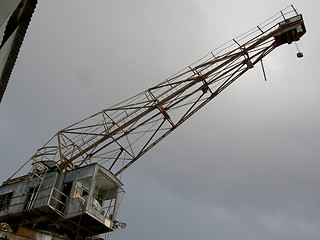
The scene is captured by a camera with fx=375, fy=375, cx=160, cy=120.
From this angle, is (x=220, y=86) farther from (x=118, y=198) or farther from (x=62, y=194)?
(x=62, y=194)

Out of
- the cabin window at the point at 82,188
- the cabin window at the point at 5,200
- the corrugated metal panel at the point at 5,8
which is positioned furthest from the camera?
the cabin window at the point at 5,200

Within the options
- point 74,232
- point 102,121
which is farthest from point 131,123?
point 74,232

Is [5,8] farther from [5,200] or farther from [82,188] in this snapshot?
[5,200]

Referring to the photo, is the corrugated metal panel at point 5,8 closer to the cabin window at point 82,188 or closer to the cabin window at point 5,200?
the cabin window at point 82,188

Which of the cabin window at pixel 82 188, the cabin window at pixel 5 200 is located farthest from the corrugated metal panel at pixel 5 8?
the cabin window at pixel 5 200

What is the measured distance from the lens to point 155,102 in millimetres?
23531

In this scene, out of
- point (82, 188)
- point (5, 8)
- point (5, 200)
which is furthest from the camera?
point (5, 200)

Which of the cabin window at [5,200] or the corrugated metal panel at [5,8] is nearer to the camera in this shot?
the corrugated metal panel at [5,8]

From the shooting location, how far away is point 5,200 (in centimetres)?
2389

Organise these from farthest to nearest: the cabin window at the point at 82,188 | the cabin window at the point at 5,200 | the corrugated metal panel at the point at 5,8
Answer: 1. the cabin window at the point at 5,200
2. the cabin window at the point at 82,188
3. the corrugated metal panel at the point at 5,8

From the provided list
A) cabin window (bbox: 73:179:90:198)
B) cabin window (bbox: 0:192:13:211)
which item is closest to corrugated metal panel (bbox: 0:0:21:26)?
cabin window (bbox: 73:179:90:198)

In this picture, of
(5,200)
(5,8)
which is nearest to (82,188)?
(5,200)

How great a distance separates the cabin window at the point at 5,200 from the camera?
23.3m

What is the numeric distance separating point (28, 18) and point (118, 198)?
1216cm
